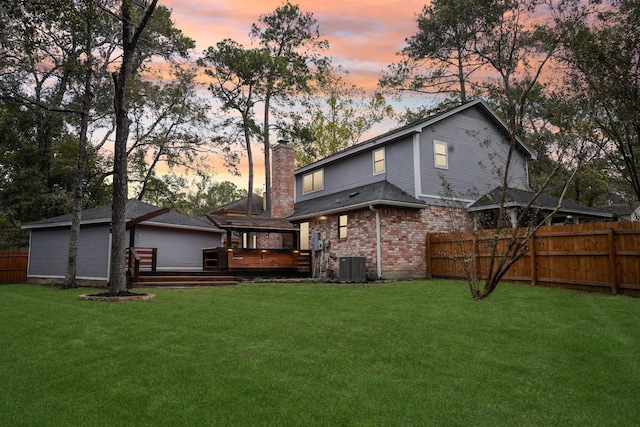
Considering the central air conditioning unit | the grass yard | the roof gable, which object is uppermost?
the roof gable

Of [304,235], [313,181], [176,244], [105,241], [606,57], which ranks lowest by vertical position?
[176,244]

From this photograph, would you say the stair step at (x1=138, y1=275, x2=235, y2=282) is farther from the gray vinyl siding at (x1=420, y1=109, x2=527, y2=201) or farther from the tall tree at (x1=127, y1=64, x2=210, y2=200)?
the tall tree at (x1=127, y1=64, x2=210, y2=200)

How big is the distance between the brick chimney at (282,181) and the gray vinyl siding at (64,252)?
28.2 ft

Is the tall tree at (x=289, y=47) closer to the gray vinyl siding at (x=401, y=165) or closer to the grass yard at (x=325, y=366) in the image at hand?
the gray vinyl siding at (x=401, y=165)

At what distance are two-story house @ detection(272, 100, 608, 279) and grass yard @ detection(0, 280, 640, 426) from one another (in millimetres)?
7802

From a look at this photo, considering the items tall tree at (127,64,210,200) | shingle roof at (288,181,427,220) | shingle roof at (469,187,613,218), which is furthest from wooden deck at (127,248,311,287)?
tall tree at (127,64,210,200)

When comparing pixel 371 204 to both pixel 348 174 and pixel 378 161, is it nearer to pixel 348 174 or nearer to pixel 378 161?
pixel 378 161

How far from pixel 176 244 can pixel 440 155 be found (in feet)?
41.3

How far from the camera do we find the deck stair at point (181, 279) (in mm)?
14688

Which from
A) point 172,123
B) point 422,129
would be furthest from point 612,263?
point 172,123

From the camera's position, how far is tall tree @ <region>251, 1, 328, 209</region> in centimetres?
2815

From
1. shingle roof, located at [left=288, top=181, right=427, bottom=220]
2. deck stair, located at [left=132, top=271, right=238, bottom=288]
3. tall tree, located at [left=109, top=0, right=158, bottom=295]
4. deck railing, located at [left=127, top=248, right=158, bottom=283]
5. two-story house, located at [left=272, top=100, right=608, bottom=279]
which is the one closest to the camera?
tall tree, located at [left=109, top=0, right=158, bottom=295]

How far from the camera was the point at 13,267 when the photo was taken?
814 inches

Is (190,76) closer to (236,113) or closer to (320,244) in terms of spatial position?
(236,113)
